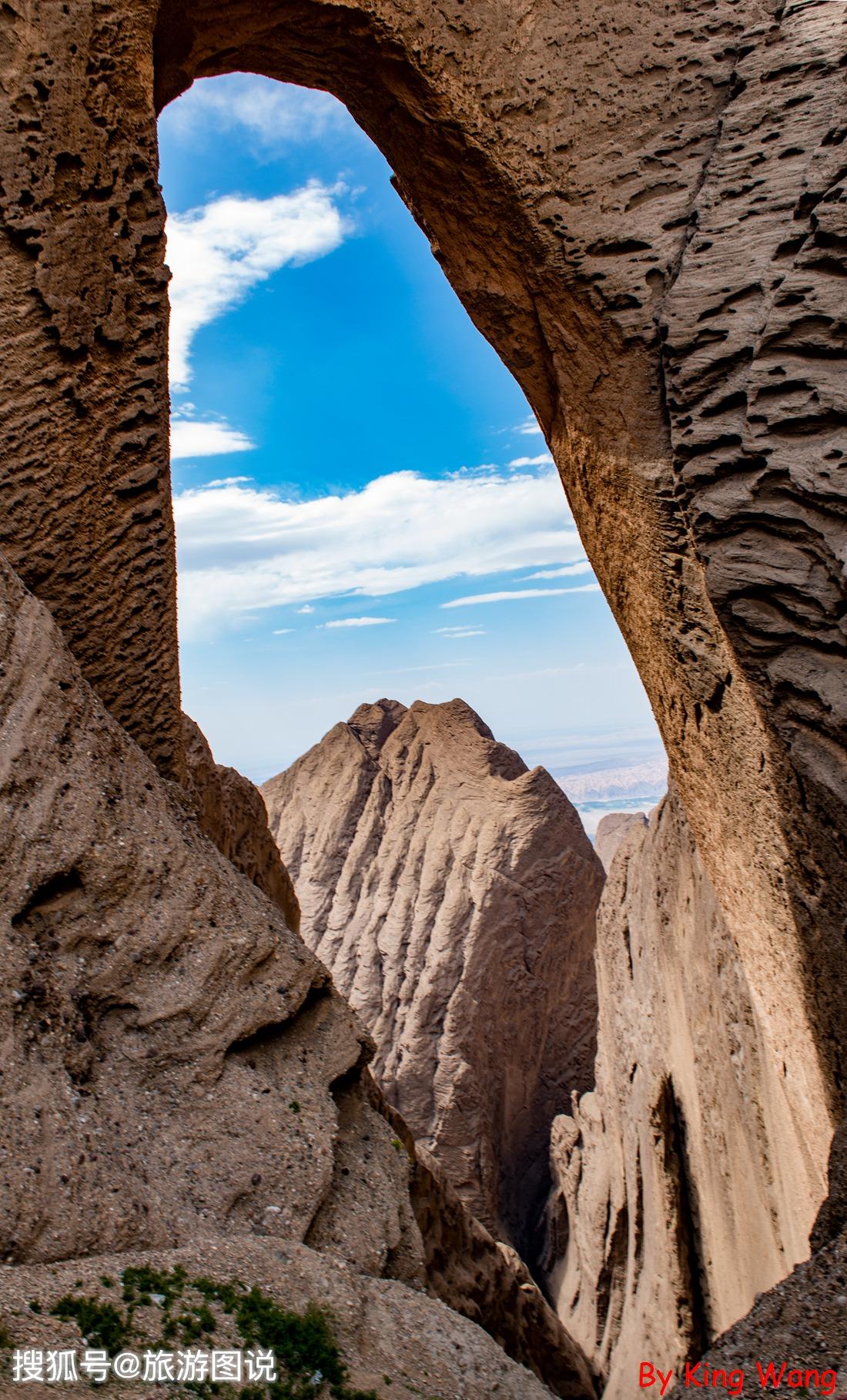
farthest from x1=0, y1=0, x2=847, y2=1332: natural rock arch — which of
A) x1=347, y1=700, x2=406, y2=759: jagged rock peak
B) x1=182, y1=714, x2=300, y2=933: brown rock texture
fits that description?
x1=347, y1=700, x2=406, y2=759: jagged rock peak

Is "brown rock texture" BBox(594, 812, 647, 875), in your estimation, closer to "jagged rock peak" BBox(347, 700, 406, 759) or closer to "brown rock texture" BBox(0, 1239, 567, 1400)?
"jagged rock peak" BBox(347, 700, 406, 759)

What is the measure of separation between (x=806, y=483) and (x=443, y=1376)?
346 centimetres

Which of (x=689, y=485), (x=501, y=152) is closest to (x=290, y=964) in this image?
(x=689, y=485)

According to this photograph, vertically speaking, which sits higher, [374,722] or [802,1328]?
[374,722]

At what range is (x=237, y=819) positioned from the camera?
662 cm

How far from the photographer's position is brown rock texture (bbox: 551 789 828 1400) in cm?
569

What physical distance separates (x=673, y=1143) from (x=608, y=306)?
20.2ft

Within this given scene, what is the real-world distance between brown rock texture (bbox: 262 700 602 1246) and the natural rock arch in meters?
6.76

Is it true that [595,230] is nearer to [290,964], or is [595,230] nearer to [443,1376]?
[290,964]

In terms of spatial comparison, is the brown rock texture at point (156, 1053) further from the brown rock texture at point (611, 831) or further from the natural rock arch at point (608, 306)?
the brown rock texture at point (611, 831)

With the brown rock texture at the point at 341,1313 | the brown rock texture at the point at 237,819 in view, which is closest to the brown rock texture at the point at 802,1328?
the brown rock texture at the point at 341,1313

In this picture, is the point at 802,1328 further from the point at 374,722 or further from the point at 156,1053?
the point at 374,722

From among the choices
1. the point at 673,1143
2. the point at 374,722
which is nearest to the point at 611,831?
the point at 374,722

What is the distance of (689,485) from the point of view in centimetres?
394
